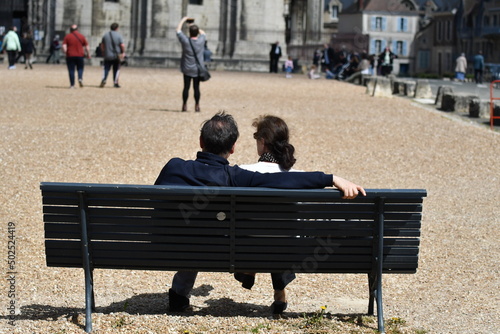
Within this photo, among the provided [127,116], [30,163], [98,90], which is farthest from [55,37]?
[30,163]

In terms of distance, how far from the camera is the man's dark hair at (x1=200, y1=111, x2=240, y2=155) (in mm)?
5617

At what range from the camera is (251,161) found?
12836mm

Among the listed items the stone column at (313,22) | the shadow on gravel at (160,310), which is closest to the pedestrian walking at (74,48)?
the shadow on gravel at (160,310)

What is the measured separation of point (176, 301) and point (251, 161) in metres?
7.18

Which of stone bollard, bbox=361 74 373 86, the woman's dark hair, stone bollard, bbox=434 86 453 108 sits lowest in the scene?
the woman's dark hair

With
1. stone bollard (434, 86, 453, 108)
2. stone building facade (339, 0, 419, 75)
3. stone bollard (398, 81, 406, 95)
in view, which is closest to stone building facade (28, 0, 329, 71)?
stone bollard (398, 81, 406, 95)

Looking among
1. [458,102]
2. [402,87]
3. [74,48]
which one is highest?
[74,48]

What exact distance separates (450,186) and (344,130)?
560 centimetres

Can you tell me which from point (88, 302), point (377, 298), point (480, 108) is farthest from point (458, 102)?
point (88, 302)

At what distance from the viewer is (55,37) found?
46.1 meters

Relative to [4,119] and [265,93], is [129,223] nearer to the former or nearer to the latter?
[4,119]

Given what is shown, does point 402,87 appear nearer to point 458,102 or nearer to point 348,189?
point 458,102

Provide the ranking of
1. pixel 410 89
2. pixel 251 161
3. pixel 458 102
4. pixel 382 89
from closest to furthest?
pixel 251 161
pixel 458 102
pixel 382 89
pixel 410 89

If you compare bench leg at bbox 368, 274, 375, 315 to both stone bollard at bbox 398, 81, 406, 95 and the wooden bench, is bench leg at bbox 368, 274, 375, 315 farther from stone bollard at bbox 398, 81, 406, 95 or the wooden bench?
stone bollard at bbox 398, 81, 406, 95
